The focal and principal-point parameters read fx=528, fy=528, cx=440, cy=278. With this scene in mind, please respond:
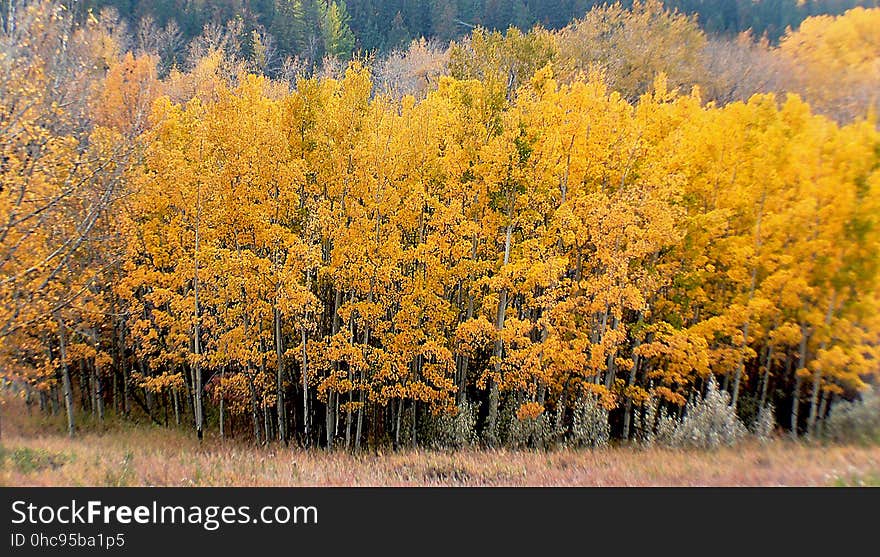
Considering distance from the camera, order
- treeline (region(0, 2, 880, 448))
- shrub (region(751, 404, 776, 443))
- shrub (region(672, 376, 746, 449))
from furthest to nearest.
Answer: treeline (region(0, 2, 880, 448)) → shrub (region(672, 376, 746, 449)) → shrub (region(751, 404, 776, 443))

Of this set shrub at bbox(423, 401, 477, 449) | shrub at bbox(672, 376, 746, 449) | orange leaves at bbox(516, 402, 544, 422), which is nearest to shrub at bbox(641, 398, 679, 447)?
shrub at bbox(672, 376, 746, 449)

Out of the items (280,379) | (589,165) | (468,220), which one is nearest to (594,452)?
(468,220)

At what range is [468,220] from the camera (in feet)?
44.0

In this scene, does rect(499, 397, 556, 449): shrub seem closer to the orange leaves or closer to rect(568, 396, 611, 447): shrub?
the orange leaves

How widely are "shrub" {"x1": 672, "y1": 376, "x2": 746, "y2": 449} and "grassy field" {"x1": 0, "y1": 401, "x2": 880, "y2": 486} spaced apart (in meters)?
0.83

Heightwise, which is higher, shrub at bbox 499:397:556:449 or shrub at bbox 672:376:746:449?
shrub at bbox 672:376:746:449

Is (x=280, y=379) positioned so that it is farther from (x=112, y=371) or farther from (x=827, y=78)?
(x=827, y=78)

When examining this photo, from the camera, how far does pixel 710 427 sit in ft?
40.0

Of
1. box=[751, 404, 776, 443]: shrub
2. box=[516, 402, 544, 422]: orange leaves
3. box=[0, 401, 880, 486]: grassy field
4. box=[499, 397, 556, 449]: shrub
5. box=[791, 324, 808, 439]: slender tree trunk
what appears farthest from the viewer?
box=[499, 397, 556, 449]: shrub

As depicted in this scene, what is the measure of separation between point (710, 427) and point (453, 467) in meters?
6.21

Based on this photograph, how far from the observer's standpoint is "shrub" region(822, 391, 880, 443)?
9.28m

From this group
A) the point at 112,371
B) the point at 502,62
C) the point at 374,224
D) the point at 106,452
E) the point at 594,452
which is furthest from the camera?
the point at 112,371

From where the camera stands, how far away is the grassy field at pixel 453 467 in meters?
7.92

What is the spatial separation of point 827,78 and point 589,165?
530 cm
